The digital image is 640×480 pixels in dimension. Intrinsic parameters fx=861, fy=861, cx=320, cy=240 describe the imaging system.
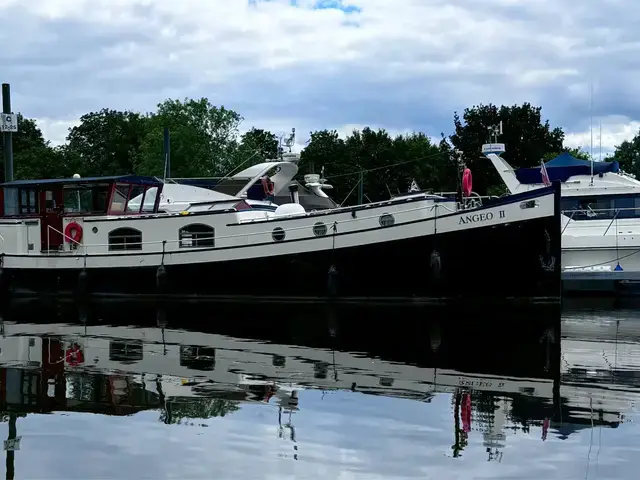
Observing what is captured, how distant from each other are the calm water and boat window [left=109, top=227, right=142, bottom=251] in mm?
6606

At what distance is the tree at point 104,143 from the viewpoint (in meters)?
83.5

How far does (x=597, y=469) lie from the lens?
7891mm

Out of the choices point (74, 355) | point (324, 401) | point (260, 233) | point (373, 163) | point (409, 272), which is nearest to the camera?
point (324, 401)

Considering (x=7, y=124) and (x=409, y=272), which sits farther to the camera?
(x=7, y=124)

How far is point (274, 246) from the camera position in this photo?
23297 mm

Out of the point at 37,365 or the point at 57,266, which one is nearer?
the point at 37,365

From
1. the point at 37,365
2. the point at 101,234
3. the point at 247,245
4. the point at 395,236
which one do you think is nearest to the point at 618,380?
the point at 37,365

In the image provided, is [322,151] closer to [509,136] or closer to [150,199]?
[509,136]

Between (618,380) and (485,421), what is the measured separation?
10.9ft

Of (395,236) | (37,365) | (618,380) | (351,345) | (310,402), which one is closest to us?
(310,402)

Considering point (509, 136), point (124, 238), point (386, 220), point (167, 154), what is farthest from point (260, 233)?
point (509, 136)

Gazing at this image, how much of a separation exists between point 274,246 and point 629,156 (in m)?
53.6

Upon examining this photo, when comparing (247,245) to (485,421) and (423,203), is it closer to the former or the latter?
(423,203)

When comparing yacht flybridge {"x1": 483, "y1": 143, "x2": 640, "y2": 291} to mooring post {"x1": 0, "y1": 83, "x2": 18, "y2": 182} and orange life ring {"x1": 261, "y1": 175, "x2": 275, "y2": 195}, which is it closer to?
orange life ring {"x1": 261, "y1": 175, "x2": 275, "y2": 195}
